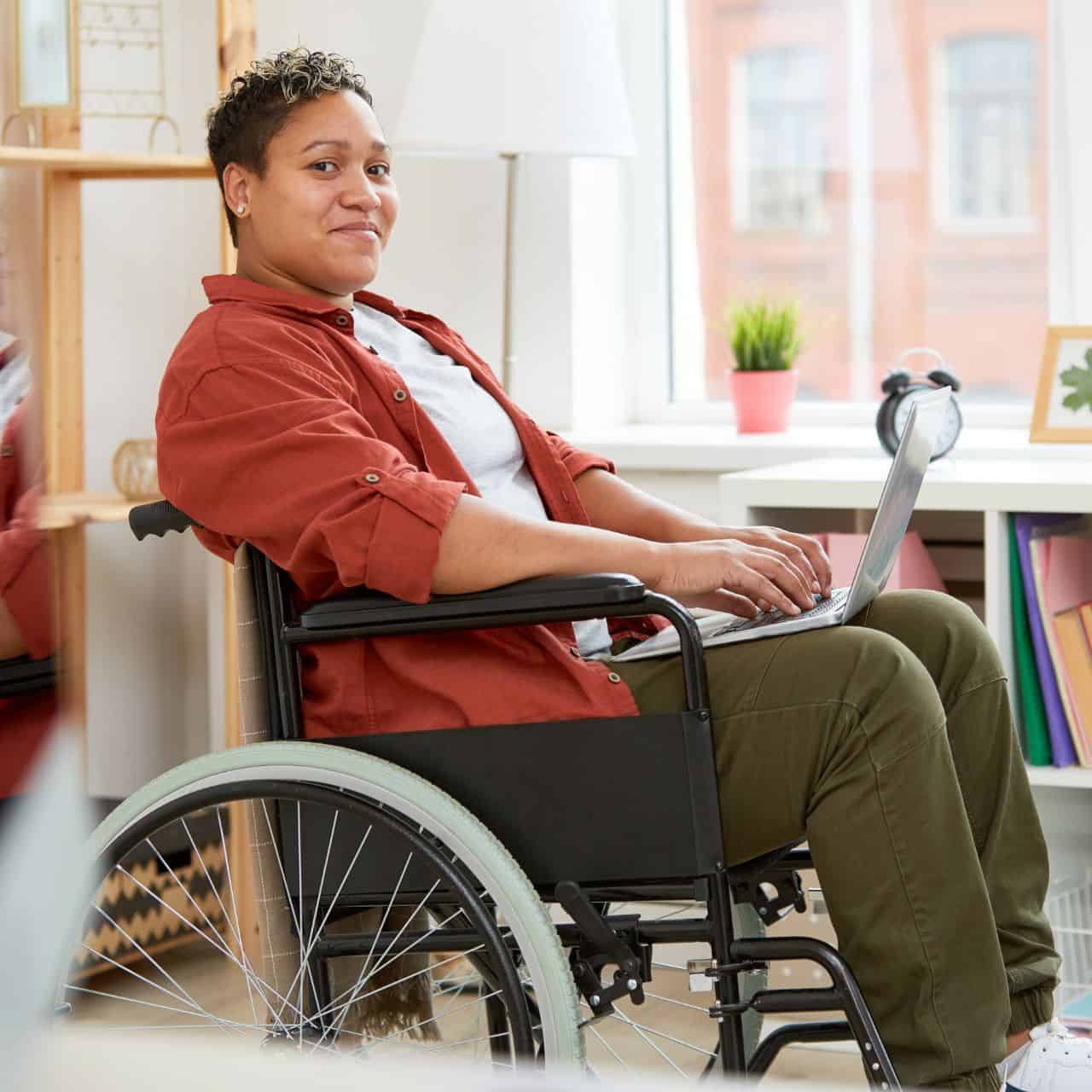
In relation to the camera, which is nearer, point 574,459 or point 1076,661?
point 574,459

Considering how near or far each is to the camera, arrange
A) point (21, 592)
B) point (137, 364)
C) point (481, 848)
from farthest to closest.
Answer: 1. point (137, 364)
2. point (481, 848)
3. point (21, 592)

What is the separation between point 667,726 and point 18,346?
0.98 m

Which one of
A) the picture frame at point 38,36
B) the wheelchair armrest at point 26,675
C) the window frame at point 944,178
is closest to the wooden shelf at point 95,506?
the window frame at point 944,178

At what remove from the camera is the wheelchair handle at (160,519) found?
135cm

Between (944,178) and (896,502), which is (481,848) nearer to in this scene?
(896,502)

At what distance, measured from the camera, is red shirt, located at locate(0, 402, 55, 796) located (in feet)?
1.05

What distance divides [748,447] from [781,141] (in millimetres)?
656

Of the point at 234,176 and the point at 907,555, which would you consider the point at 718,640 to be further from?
the point at 907,555

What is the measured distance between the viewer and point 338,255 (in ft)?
4.89

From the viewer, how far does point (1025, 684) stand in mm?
1986

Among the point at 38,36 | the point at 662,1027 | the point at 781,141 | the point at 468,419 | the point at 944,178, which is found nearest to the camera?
the point at 38,36

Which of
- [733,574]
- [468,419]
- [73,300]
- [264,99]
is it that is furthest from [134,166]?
[733,574]

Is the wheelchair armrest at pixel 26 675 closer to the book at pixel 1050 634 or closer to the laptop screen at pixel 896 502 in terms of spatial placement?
the laptop screen at pixel 896 502

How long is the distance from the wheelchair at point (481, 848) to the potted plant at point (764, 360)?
1.32 m
